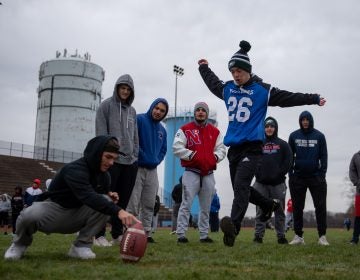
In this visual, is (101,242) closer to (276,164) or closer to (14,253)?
(14,253)

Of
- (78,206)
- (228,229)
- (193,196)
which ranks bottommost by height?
(228,229)

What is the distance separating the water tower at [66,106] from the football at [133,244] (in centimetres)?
3935

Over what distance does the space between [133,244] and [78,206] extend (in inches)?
32.7

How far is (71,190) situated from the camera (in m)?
4.80

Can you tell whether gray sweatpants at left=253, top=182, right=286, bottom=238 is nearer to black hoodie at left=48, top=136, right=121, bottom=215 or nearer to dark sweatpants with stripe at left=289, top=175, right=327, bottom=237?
dark sweatpants with stripe at left=289, top=175, right=327, bottom=237

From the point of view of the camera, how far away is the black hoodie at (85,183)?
4.47m

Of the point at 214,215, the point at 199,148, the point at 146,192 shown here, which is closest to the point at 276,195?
the point at 199,148

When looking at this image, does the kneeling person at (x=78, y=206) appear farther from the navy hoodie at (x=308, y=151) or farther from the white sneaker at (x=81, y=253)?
the navy hoodie at (x=308, y=151)

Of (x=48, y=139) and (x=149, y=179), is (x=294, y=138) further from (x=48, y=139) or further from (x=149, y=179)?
(x=48, y=139)

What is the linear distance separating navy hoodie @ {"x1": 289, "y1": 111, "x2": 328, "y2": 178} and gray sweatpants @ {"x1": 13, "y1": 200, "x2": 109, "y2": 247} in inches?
174

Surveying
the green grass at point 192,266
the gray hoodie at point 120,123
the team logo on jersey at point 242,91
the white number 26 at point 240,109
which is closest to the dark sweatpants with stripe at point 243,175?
the white number 26 at point 240,109

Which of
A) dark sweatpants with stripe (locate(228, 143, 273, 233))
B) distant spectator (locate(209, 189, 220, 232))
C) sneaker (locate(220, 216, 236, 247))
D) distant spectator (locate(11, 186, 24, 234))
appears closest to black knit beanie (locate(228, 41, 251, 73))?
dark sweatpants with stripe (locate(228, 143, 273, 233))

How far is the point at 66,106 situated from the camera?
43125 millimetres

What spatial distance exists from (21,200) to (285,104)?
1089cm
